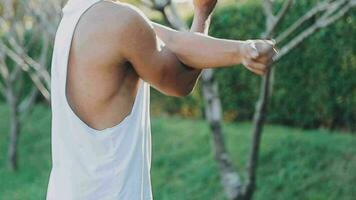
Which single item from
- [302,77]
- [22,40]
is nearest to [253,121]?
[302,77]

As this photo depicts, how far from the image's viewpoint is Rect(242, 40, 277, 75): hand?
1.98 meters

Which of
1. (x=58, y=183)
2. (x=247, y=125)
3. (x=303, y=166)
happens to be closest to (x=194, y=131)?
(x=247, y=125)

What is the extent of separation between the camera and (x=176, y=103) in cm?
1173

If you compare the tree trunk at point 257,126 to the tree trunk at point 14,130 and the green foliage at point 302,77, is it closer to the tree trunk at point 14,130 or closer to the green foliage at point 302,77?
the green foliage at point 302,77

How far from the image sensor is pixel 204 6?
98.7 inches

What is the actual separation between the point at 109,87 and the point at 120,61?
0.08 m

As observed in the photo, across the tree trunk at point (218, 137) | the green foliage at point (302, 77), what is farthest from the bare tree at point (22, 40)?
the green foliage at point (302, 77)

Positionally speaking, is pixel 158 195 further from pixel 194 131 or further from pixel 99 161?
pixel 99 161

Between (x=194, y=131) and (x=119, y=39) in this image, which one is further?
(x=194, y=131)

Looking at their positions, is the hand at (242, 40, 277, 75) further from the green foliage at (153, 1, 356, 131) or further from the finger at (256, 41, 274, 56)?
the green foliage at (153, 1, 356, 131)

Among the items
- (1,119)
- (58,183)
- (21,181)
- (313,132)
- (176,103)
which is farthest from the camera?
(1,119)

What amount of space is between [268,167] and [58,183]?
5.61 meters

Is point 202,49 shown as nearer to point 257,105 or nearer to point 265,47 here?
point 265,47

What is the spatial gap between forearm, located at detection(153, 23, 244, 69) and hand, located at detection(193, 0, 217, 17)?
13cm
